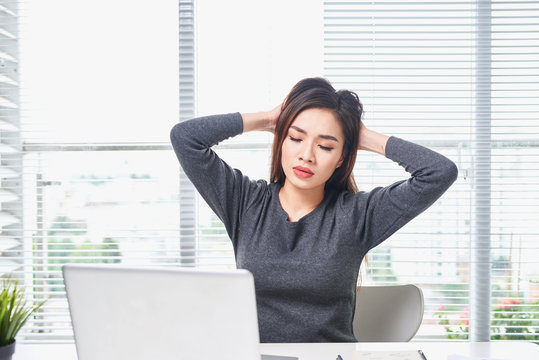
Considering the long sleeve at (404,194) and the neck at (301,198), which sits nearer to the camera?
the long sleeve at (404,194)

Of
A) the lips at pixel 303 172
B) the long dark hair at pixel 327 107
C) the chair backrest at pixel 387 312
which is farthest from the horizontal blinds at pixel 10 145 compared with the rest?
the chair backrest at pixel 387 312

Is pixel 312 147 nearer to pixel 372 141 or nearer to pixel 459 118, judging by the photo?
pixel 372 141

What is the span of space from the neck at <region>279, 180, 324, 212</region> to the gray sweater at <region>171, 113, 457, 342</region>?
32 mm

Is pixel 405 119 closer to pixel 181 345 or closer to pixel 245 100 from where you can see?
pixel 245 100

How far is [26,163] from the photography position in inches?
86.5

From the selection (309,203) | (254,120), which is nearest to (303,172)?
(309,203)

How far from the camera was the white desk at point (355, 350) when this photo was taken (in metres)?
1.07

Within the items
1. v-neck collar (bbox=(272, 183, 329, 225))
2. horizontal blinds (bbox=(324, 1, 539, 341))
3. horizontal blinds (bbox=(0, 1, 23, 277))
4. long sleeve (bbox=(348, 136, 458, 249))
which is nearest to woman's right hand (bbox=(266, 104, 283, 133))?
v-neck collar (bbox=(272, 183, 329, 225))

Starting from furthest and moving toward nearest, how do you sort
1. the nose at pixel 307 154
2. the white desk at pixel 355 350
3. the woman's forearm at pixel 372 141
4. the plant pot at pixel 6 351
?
the woman's forearm at pixel 372 141
the nose at pixel 307 154
the white desk at pixel 355 350
the plant pot at pixel 6 351

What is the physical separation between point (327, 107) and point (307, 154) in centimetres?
17

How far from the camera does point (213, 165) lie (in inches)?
55.7

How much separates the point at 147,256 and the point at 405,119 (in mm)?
1416

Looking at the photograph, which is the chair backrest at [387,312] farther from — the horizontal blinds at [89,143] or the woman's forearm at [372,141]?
the horizontal blinds at [89,143]

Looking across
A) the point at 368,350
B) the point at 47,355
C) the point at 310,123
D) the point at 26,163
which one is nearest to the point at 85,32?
the point at 26,163
